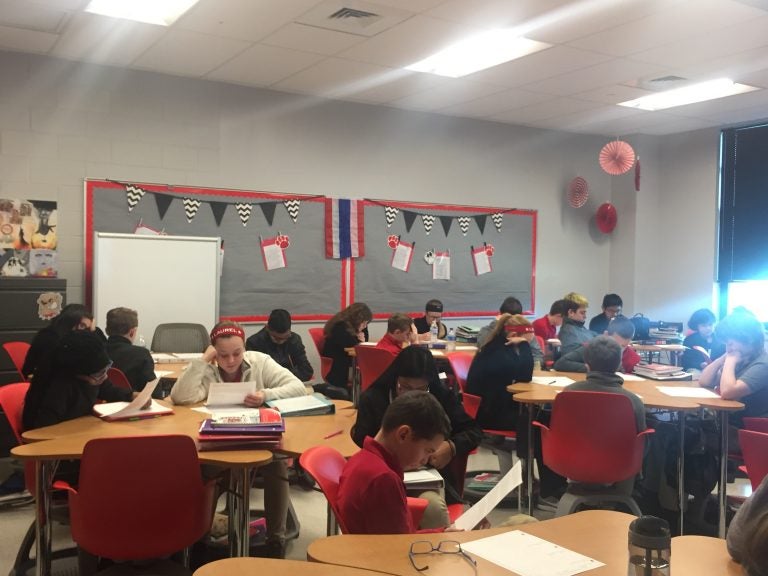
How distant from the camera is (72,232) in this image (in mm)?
6023

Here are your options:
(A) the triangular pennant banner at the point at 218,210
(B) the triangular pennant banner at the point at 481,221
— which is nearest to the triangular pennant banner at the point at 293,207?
(A) the triangular pennant banner at the point at 218,210

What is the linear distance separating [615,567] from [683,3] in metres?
3.84

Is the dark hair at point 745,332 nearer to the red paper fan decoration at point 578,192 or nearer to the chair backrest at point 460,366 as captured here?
the chair backrest at point 460,366

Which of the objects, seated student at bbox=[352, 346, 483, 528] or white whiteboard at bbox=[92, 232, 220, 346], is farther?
white whiteboard at bbox=[92, 232, 220, 346]

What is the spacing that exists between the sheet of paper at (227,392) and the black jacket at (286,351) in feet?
5.90

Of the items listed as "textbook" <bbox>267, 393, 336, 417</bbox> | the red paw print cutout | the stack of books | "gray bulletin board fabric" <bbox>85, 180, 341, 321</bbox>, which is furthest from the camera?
the red paw print cutout

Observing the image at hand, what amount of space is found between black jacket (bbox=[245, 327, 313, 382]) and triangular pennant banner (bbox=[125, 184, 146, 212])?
175cm

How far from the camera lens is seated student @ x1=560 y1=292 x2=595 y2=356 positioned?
5.68 metres

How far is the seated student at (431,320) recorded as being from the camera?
7.31m

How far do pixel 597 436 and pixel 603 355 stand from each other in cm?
46

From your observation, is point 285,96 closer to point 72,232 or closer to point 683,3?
point 72,232

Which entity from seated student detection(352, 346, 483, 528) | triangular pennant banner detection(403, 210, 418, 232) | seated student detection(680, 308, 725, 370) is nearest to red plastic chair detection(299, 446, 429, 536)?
seated student detection(352, 346, 483, 528)

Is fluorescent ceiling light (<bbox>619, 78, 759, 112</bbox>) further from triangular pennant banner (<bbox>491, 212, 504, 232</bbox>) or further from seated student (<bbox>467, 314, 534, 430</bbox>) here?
seated student (<bbox>467, 314, 534, 430</bbox>)

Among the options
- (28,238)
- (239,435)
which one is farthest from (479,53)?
(239,435)
